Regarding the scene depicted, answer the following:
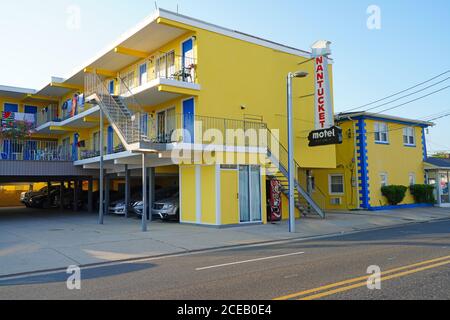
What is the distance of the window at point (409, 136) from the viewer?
95.8 ft

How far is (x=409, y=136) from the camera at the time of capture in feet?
96.9

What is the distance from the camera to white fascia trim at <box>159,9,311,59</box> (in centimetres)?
1786

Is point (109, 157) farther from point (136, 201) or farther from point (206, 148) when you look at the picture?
point (206, 148)

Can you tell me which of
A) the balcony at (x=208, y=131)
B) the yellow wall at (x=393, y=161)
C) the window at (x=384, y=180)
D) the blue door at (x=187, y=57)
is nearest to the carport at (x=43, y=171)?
the balcony at (x=208, y=131)

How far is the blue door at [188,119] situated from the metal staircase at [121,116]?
179cm

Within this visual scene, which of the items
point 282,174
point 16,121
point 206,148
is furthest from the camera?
point 16,121

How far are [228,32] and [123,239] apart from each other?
36.7 feet

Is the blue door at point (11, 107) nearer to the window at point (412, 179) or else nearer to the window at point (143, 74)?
the window at point (143, 74)

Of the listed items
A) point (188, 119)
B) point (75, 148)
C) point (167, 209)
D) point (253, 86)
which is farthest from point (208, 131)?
point (75, 148)

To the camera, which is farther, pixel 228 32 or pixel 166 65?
pixel 166 65

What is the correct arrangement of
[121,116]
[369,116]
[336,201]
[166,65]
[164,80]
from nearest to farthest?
[164,80] < [121,116] < [166,65] < [369,116] < [336,201]

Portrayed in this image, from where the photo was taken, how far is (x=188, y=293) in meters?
6.66

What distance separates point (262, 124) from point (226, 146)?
3731 millimetres

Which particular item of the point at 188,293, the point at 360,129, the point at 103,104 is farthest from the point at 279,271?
the point at 360,129
